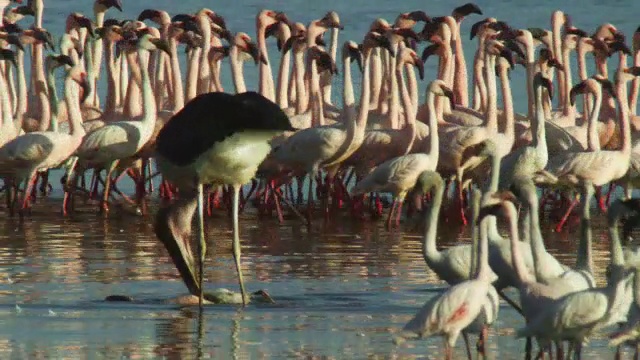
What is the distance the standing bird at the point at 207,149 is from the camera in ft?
40.1

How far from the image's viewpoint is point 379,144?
19312mm

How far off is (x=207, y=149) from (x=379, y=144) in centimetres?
697

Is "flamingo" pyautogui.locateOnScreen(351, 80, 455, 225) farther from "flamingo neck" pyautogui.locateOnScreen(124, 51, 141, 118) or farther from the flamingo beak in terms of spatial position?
"flamingo neck" pyautogui.locateOnScreen(124, 51, 141, 118)

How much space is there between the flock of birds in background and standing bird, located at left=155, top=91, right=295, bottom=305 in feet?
0.05

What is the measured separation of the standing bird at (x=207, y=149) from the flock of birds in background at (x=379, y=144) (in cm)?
2

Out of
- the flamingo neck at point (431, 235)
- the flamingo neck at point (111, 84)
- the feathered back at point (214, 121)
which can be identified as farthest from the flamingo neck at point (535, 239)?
the flamingo neck at point (111, 84)

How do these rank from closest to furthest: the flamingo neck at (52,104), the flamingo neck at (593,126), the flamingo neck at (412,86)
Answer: the flamingo neck at (593,126) → the flamingo neck at (52,104) → the flamingo neck at (412,86)

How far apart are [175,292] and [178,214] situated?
22.2 inches

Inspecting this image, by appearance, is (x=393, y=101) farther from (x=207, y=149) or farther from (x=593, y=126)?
(x=207, y=149)

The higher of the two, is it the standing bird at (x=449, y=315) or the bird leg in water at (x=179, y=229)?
the standing bird at (x=449, y=315)

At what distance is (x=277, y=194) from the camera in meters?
18.9

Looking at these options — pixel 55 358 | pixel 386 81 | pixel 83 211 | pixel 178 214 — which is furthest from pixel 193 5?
pixel 55 358

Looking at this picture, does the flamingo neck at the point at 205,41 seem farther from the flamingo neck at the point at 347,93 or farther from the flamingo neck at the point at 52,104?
the flamingo neck at the point at 52,104

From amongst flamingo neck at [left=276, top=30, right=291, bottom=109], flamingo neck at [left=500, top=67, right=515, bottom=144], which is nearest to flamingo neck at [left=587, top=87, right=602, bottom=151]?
flamingo neck at [left=500, top=67, right=515, bottom=144]
